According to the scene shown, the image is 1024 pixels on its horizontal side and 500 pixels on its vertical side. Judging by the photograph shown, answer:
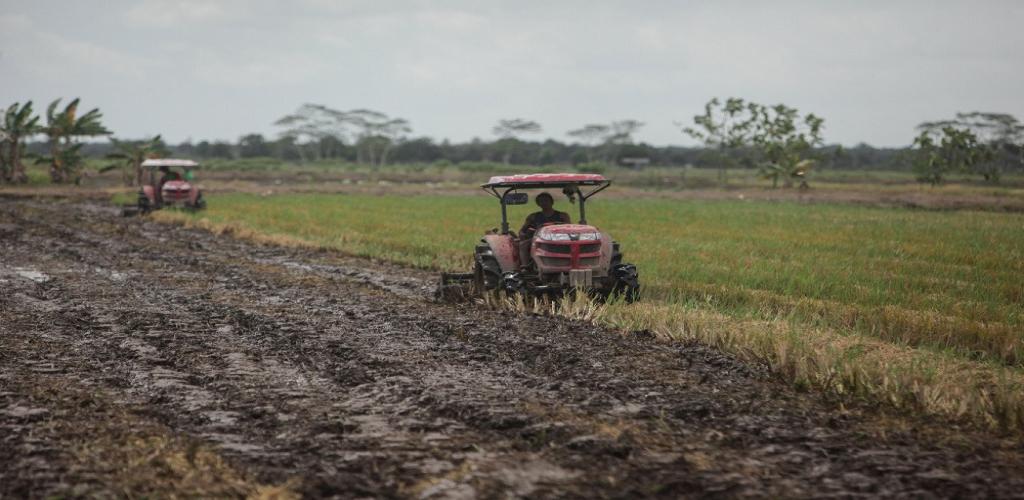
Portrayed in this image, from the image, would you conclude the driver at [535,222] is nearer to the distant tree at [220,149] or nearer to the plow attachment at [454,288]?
the plow attachment at [454,288]

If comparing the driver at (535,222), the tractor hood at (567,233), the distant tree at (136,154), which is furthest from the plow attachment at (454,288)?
the distant tree at (136,154)

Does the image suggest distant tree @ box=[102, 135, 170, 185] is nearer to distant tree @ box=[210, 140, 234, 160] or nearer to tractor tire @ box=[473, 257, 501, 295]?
tractor tire @ box=[473, 257, 501, 295]

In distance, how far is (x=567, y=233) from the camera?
11.0m

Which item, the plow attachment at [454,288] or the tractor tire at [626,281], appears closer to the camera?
the tractor tire at [626,281]

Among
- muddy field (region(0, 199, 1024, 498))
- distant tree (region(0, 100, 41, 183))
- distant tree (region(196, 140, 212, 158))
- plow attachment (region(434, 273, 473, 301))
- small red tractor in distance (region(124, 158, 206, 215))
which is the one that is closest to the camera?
muddy field (region(0, 199, 1024, 498))

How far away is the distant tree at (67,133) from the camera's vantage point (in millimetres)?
44969

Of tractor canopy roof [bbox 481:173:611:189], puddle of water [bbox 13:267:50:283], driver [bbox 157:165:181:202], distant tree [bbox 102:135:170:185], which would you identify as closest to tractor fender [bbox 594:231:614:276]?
tractor canopy roof [bbox 481:173:611:189]

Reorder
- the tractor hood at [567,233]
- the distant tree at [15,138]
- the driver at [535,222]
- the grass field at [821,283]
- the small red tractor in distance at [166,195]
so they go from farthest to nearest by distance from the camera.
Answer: the distant tree at [15,138], the small red tractor in distance at [166,195], the driver at [535,222], the tractor hood at [567,233], the grass field at [821,283]

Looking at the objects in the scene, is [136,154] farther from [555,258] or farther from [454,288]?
[555,258]

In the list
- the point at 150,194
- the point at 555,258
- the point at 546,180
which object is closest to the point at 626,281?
the point at 555,258

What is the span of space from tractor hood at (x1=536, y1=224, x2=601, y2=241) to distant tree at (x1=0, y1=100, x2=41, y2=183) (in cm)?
3981

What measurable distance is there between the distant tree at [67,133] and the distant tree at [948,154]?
4400 centimetres

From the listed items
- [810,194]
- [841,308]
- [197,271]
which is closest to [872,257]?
[841,308]

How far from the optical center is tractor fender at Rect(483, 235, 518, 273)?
11.6 meters
